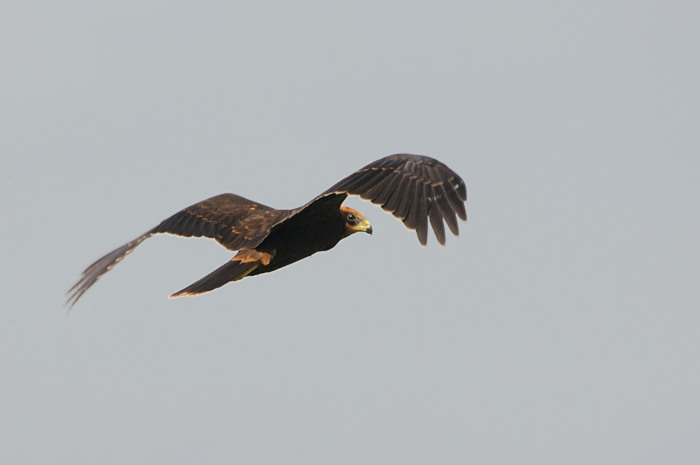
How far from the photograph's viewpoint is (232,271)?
14727 mm

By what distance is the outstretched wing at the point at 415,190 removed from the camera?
13.1m

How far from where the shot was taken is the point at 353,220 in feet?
50.4

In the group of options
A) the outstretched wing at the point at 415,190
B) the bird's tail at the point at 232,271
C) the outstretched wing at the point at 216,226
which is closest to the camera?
the outstretched wing at the point at 415,190

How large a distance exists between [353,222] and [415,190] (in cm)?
208

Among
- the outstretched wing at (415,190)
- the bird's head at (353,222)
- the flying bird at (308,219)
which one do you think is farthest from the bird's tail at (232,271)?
the outstretched wing at (415,190)

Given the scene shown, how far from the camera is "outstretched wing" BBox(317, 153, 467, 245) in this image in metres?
13.1

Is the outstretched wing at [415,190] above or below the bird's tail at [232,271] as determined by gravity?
above

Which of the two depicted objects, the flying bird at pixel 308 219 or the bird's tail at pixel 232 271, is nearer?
the flying bird at pixel 308 219

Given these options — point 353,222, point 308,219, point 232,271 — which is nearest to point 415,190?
point 308,219

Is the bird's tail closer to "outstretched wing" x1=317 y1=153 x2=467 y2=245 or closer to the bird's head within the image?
the bird's head

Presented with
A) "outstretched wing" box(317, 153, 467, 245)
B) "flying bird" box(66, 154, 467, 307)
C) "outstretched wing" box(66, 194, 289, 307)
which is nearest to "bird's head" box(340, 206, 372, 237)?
"flying bird" box(66, 154, 467, 307)

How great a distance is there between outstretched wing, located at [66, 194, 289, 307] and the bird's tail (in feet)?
0.41

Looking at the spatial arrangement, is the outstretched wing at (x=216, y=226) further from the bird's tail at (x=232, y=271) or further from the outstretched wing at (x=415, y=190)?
the outstretched wing at (x=415, y=190)

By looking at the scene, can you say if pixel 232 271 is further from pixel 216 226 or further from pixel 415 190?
pixel 415 190
